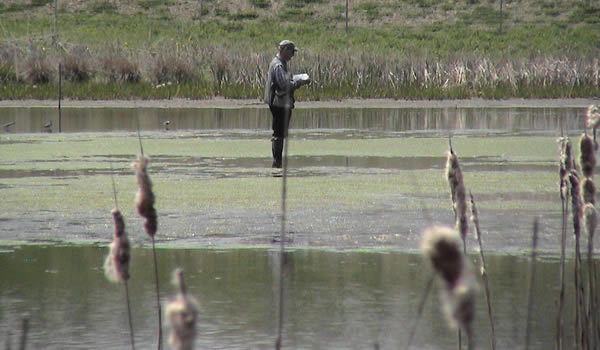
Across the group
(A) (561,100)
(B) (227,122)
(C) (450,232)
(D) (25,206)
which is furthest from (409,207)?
(A) (561,100)

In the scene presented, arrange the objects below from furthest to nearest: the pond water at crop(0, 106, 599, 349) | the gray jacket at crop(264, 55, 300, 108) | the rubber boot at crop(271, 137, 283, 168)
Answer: the rubber boot at crop(271, 137, 283, 168) → the gray jacket at crop(264, 55, 300, 108) → the pond water at crop(0, 106, 599, 349)

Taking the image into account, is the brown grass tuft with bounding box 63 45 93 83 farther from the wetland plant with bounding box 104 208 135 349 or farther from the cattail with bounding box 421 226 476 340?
the cattail with bounding box 421 226 476 340

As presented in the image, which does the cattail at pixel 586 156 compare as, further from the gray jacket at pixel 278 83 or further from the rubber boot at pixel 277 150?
the rubber boot at pixel 277 150

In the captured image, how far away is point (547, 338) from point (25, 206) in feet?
17.8

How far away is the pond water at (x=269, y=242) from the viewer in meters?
5.94

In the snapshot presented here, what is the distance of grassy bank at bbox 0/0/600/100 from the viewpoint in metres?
25.9

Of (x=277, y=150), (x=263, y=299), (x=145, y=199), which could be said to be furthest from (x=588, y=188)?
(x=277, y=150)

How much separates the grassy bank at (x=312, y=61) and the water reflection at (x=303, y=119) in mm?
1454

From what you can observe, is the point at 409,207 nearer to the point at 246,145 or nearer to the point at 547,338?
the point at 547,338

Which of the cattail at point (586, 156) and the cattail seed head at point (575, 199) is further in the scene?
the cattail seed head at point (575, 199)

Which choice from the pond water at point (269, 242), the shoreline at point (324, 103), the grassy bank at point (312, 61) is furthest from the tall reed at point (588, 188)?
the shoreline at point (324, 103)

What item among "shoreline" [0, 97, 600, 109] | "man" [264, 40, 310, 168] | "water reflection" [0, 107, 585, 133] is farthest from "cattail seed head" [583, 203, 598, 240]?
"shoreline" [0, 97, 600, 109]

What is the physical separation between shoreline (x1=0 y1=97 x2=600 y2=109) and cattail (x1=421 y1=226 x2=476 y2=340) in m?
22.9

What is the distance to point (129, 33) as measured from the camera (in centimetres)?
4206
